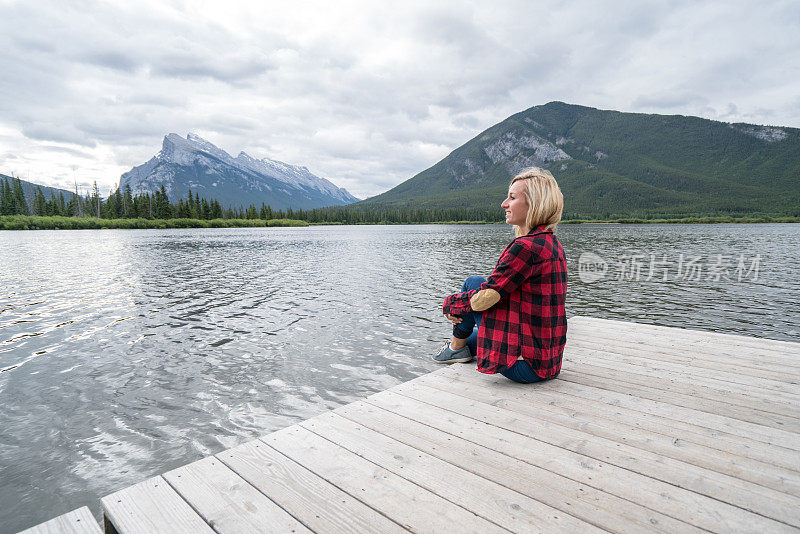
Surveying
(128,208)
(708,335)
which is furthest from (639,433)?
(128,208)

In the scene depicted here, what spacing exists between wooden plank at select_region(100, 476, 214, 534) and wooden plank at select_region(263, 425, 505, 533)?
2.59 feet

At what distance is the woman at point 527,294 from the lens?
400 centimetres

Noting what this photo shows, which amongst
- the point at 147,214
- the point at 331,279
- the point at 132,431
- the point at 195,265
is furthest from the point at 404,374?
the point at 147,214

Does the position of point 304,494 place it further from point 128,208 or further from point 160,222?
point 128,208

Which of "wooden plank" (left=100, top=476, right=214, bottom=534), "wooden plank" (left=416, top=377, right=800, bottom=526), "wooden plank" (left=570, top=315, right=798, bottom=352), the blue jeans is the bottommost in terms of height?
"wooden plank" (left=570, top=315, right=798, bottom=352)

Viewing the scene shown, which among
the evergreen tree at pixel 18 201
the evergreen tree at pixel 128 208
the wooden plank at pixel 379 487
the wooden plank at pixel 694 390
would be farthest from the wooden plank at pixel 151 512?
the evergreen tree at pixel 18 201

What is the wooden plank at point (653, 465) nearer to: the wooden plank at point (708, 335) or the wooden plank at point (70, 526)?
the wooden plank at point (70, 526)

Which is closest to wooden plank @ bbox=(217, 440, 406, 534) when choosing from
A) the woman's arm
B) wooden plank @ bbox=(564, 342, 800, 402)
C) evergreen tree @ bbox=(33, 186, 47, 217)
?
the woman's arm

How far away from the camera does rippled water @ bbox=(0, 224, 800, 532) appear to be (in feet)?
17.4

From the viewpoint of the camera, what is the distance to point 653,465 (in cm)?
295

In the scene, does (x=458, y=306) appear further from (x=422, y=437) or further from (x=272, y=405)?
(x=272, y=405)

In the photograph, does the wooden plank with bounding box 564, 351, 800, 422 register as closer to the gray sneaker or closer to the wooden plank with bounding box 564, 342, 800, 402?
the wooden plank with bounding box 564, 342, 800, 402

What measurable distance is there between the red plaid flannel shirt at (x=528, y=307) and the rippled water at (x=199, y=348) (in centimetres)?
322

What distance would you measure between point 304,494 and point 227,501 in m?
0.48
